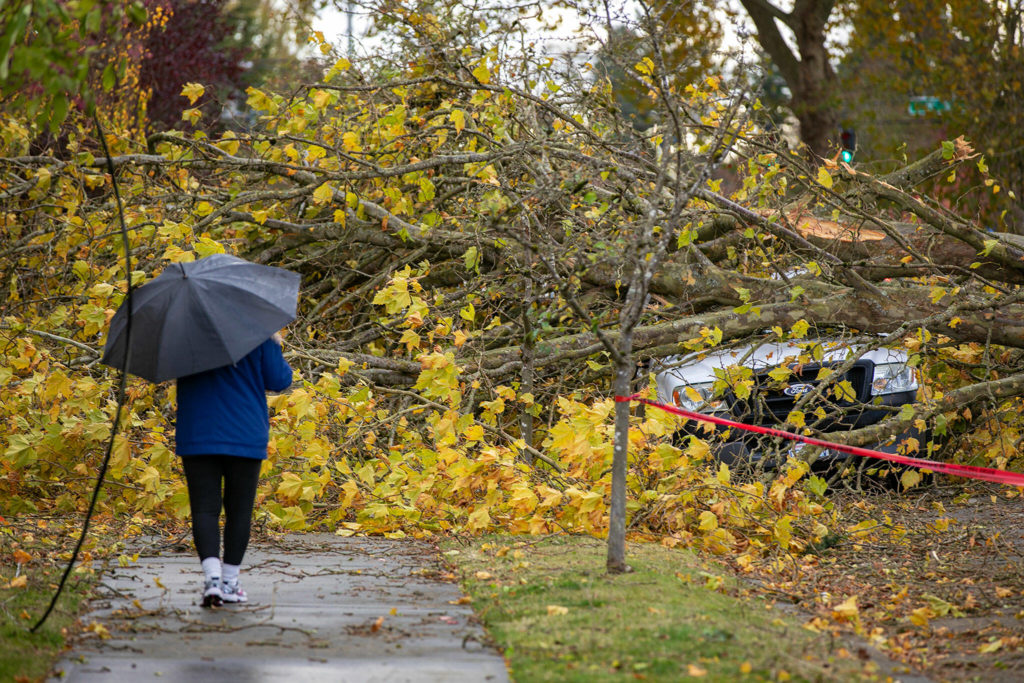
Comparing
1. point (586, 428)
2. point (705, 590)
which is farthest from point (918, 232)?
point (705, 590)

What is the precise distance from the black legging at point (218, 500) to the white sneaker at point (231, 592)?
0.10 m

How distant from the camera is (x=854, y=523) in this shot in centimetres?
720

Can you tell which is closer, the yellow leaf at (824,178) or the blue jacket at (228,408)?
the blue jacket at (228,408)

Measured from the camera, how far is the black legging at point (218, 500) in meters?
4.82

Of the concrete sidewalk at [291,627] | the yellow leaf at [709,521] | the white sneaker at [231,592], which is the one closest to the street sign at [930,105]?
the yellow leaf at [709,521]

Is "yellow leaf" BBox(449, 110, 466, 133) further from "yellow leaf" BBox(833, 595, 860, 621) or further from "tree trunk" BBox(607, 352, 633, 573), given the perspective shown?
"yellow leaf" BBox(833, 595, 860, 621)

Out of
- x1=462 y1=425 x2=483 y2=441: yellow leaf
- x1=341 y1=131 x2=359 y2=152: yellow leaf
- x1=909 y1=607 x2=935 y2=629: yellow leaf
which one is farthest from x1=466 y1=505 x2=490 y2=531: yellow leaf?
x1=341 y1=131 x2=359 y2=152: yellow leaf

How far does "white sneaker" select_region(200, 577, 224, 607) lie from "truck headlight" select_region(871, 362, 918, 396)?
573 centimetres

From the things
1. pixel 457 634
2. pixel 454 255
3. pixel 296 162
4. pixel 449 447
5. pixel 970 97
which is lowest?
pixel 457 634

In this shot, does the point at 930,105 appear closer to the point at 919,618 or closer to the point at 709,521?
the point at 709,521

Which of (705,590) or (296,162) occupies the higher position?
(296,162)

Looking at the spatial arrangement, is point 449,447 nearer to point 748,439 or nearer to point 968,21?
point 748,439

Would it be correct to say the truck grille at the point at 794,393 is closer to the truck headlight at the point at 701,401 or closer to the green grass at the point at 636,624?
the truck headlight at the point at 701,401

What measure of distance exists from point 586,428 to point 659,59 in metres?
2.24
